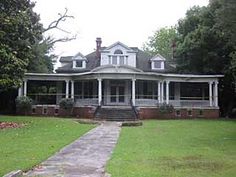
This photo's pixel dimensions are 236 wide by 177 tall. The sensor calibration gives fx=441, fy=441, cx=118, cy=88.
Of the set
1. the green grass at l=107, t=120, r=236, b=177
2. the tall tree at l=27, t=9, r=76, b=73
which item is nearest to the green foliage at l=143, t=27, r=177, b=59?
the tall tree at l=27, t=9, r=76, b=73

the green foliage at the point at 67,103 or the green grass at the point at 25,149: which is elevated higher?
the green foliage at the point at 67,103

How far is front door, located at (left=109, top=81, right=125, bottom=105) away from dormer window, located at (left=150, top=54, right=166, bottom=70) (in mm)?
4995

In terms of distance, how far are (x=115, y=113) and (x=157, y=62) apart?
10780 mm

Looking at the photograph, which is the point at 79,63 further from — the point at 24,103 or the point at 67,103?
the point at 24,103

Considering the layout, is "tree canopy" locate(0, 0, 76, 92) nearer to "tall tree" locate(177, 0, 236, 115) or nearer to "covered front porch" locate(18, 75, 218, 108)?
"covered front porch" locate(18, 75, 218, 108)

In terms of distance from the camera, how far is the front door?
45.2 m

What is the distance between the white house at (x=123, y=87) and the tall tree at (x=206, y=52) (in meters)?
1.79

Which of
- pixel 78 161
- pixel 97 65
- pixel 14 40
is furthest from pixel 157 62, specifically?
pixel 78 161

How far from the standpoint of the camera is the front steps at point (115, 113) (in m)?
39.1

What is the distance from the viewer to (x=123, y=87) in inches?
1793

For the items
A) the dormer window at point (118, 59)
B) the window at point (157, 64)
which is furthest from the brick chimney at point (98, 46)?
the window at point (157, 64)

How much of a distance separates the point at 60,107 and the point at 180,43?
15904mm

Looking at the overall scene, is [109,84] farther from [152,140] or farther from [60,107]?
[152,140]

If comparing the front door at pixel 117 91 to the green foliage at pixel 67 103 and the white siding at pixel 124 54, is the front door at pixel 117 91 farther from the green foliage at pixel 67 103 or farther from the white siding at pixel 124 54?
the green foliage at pixel 67 103
